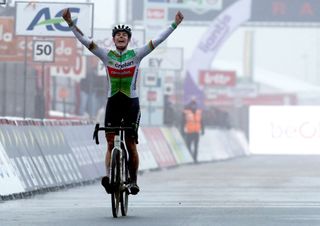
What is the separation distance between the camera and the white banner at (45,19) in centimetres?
2653

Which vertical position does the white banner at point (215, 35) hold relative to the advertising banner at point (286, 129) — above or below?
above

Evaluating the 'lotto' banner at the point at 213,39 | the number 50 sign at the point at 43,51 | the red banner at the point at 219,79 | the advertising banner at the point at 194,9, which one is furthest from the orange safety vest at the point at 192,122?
the red banner at the point at 219,79

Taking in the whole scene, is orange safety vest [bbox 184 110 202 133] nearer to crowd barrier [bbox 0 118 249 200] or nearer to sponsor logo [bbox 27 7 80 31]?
crowd barrier [bbox 0 118 249 200]

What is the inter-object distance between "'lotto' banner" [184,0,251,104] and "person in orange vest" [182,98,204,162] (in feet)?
45.2

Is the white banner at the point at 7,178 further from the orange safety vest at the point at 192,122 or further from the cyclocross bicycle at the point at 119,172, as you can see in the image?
the orange safety vest at the point at 192,122

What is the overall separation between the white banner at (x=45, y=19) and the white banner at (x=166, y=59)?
12710 millimetres

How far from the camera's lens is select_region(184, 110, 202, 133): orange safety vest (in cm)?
3859

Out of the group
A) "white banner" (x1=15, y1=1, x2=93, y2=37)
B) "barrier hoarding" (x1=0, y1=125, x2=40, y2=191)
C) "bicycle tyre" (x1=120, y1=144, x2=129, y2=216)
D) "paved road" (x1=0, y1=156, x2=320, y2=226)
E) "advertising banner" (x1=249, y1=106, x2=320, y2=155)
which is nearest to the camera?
"paved road" (x1=0, y1=156, x2=320, y2=226)

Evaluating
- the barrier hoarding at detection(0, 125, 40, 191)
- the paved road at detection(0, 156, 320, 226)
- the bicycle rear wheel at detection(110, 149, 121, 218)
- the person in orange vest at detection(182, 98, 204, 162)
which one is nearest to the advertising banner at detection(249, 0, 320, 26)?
the person in orange vest at detection(182, 98, 204, 162)

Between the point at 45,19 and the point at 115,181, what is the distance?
46.4 feet

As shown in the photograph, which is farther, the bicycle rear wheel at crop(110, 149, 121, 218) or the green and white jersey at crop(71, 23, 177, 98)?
the green and white jersey at crop(71, 23, 177, 98)

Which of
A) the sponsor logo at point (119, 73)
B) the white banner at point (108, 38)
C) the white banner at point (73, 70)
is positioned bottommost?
the white banner at point (73, 70)

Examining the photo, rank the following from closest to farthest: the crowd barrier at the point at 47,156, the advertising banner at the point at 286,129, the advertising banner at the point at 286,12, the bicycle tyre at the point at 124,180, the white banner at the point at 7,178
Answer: the bicycle tyre at the point at 124,180, the white banner at the point at 7,178, the crowd barrier at the point at 47,156, the advertising banner at the point at 286,129, the advertising banner at the point at 286,12

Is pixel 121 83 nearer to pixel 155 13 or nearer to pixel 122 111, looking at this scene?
pixel 122 111
